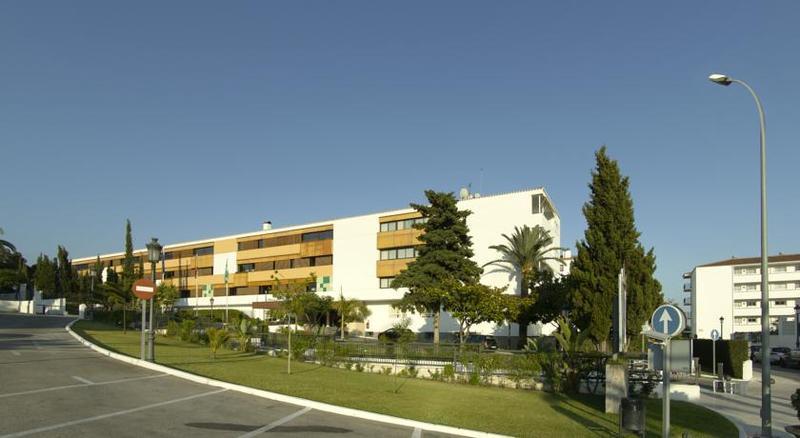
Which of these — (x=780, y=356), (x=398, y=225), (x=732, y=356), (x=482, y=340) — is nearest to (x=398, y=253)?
(x=398, y=225)

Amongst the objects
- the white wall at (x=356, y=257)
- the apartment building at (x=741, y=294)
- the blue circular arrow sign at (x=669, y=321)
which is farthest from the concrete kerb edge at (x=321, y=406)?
the apartment building at (x=741, y=294)

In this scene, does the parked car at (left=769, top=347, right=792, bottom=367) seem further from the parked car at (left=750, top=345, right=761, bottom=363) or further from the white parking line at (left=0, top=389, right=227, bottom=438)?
the white parking line at (left=0, top=389, right=227, bottom=438)

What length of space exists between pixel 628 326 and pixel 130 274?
71481 mm

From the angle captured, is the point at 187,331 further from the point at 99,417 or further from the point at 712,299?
the point at 712,299

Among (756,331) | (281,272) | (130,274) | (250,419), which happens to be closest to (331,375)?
(250,419)

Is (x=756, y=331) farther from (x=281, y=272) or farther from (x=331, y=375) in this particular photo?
(x=331, y=375)

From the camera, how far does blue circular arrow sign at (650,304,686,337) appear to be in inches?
374

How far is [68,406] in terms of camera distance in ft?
36.3

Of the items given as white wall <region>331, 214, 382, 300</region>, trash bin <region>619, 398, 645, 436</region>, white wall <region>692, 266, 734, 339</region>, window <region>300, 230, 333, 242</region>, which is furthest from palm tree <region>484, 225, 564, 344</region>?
white wall <region>692, 266, 734, 339</region>

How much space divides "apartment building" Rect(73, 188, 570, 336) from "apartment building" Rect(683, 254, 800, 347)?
134 ft

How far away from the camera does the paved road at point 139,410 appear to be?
31.2 ft

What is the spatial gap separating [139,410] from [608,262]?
22232mm

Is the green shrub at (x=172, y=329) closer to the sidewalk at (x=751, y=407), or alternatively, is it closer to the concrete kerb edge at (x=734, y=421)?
the sidewalk at (x=751, y=407)

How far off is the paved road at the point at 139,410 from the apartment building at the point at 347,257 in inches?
1048
